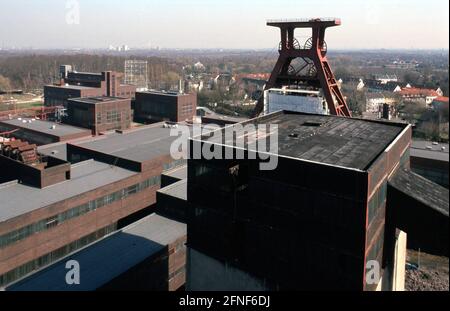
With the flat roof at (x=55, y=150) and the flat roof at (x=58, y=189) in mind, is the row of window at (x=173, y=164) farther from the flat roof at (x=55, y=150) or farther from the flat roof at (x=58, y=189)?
the flat roof at (x=55, y=150)

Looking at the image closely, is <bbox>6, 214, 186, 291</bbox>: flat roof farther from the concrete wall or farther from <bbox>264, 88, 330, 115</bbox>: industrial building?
<bbox>264, 88, 330, 115</bbox>: industrial building

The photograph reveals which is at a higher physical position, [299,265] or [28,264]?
[299,265]

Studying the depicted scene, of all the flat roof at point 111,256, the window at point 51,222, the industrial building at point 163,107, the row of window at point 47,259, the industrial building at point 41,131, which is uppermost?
the industrial building at point 163,107

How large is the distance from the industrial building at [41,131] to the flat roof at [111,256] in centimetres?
2344

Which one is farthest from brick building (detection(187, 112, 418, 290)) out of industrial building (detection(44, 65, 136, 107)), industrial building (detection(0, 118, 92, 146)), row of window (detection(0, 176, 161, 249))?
industrial building (detection(44, 65, 136, 107))

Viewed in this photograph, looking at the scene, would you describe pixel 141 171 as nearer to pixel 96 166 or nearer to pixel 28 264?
pixel 96 166

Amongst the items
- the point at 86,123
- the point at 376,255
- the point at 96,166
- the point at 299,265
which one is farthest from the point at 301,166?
the point at 86,123

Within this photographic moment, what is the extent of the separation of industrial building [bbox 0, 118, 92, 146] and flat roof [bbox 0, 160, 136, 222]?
15.5m

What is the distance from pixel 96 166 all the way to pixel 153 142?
6.17m

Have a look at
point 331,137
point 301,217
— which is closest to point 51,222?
point 301,217

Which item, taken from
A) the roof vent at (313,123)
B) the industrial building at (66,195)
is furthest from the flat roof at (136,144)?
the roof vent at (313,123)

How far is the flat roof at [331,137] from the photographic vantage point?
46.5 ft

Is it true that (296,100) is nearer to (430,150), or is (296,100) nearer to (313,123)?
(313,123)
